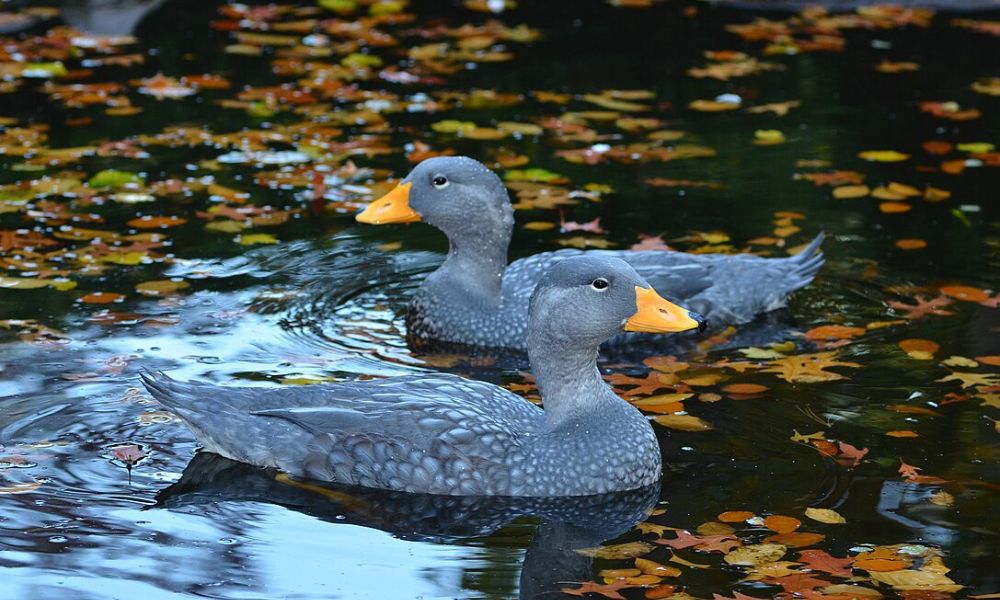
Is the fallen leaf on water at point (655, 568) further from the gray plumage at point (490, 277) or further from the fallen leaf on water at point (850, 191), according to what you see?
the fallen leaf on water at point (850, 191)

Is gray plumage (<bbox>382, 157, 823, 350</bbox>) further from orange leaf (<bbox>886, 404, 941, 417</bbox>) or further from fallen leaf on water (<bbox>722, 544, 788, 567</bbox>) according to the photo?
fallen leaf on water (<bbox>722, 544, 788, 567</bbox>)

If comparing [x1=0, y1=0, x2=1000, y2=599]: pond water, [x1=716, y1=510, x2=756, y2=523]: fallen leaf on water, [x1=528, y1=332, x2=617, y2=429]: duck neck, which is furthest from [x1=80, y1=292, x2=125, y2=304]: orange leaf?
[x1=716, y1=510, x2=756, y2=523]: fallen leaf on water

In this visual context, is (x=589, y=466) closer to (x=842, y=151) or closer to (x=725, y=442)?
(x=725, y=442)

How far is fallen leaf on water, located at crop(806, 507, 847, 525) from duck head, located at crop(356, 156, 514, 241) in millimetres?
2946

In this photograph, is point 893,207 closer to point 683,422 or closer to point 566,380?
point 683,422

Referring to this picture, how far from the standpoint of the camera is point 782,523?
6293mm

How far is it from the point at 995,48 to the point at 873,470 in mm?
8897

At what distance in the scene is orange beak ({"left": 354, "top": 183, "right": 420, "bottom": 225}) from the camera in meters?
8.88

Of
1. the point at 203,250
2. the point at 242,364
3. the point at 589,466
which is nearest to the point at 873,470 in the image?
the point at 589,466

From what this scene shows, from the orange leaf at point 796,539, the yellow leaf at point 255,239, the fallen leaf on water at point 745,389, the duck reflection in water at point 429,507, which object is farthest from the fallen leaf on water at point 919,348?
the yellow leaf at point 255,239

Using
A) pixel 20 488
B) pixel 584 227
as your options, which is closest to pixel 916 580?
pixel 20 488

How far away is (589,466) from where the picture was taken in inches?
262

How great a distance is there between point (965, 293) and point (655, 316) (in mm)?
3017

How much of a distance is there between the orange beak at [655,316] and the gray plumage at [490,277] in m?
1.72
